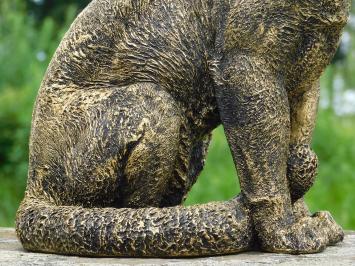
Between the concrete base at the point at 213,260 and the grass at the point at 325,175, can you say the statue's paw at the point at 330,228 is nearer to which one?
the concrete base at the point at 213,260

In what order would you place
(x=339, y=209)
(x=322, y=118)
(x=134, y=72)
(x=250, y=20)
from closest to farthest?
(x=250, y=20) < (x=134, y=72) < (x=339, y=209) < (x=322, y=118)

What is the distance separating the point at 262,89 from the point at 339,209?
11.8 feet

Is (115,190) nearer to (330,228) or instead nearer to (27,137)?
(330,228)

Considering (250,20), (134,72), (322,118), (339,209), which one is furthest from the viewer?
(322,118)

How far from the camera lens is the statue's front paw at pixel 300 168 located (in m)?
3.25

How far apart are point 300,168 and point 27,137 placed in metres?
Answer: 4.41

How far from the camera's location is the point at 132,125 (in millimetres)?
3053

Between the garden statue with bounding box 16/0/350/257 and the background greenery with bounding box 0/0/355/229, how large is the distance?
3236 mm

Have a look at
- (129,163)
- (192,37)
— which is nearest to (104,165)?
(129,163)

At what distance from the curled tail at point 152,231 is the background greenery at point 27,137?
3342mm

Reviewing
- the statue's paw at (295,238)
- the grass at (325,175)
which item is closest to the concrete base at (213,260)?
the statue's paw at (295,238)

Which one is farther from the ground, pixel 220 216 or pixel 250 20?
pixel 250 20

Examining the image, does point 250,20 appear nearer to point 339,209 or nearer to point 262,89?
point 262,89

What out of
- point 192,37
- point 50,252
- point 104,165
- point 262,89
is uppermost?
point 192,37
